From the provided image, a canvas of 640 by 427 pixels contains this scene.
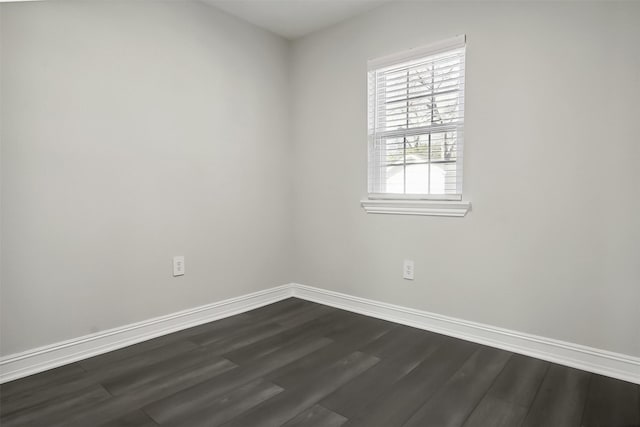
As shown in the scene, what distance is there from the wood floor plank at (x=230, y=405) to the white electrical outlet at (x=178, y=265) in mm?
1080

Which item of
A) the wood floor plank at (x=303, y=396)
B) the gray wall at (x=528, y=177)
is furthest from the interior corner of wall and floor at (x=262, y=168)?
the wood floor plank at (x=303, y=396)

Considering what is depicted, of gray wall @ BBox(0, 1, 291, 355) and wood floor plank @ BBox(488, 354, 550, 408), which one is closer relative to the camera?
wood floor plank @ BBox(488, 354, 550, 408)

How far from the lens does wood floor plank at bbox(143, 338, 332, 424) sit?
63.1 inches

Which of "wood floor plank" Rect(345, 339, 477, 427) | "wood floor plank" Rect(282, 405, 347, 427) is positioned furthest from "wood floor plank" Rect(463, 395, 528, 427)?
"wood floor plank" Rect(282, 405, 347, 427)

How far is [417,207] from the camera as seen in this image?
8.48 ft

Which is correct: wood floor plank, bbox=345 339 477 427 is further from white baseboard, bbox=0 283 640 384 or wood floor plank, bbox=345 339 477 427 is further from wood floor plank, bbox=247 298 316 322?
wood floor plank, bbox=247 298 316 322

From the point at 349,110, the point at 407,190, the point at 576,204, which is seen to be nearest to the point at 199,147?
the point at 349,110

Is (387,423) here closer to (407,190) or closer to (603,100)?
(407,190)

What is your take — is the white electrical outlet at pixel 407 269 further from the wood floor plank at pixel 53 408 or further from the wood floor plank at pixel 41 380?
the wood floor plank at pixel 41 380

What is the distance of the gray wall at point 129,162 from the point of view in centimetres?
192

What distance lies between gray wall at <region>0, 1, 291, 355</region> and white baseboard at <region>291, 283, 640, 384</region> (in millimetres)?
946

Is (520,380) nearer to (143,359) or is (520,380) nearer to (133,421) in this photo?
(133,421)

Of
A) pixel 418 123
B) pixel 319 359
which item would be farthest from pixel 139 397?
pixel 418 123

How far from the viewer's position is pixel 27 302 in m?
1.93
